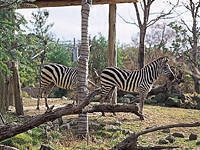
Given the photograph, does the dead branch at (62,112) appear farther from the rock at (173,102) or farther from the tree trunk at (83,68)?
the rock at (173,102)

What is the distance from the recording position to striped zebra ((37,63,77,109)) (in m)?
8.64

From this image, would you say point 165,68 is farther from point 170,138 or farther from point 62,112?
point 62,112

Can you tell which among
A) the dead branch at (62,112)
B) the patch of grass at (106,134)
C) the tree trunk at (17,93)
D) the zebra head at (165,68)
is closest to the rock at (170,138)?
the patch of grass at (106,134)

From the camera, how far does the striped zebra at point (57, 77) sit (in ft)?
28.3

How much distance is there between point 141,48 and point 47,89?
16.2 ft

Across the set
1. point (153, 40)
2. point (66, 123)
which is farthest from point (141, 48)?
point (66, 123)

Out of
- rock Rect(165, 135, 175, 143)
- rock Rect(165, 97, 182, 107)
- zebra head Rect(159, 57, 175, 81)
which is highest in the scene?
zebra head Rect(159, 57, 175, 81)

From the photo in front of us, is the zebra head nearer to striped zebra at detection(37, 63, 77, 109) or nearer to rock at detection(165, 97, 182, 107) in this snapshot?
striped zebra at detection(37, 63, 77, 109)

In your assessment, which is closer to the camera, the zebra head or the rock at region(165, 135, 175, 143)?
the rock at region(165, 135, 175, 143)

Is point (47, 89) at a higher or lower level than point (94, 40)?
lower

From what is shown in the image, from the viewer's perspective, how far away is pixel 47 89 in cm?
895

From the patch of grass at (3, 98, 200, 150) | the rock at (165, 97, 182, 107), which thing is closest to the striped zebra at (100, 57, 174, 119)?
the patch of grass at (3, 98, 200, 150)

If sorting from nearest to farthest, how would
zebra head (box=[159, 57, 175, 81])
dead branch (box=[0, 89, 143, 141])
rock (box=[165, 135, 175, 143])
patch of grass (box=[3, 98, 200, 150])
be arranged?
dead branch (box=[0, 89, 143, 141]), patch of grass (box=[3, 98, 200, 150]), rock (box=[165, 135, 175, 143]), zebra head (box=[159, 57, 175, 81])

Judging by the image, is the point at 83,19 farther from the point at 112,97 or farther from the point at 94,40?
the point at 94,40
